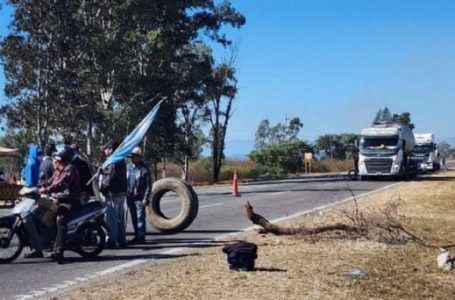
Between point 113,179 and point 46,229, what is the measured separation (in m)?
1.74

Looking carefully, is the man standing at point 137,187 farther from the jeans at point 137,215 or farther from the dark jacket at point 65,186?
the dark jacket at point 65,186

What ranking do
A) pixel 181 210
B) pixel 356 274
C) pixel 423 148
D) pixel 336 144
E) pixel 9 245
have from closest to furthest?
pixel 356 274 → pixel 9 245 → pixel 181 210 → pixel 423 148 → pixel 336 144

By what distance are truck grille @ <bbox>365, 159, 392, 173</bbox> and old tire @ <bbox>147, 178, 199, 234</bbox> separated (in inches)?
1006

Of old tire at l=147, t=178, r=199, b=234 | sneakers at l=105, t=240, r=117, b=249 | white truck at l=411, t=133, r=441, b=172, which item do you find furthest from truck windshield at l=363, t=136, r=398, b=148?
sneakers at l=105, t=240, r=117, b=249

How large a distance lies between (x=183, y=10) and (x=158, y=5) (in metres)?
2.73

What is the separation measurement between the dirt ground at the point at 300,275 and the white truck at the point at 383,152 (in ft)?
87.5

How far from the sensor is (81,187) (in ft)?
38.9

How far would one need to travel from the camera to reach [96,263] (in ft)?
34.4

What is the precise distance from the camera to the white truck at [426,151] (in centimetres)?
5716

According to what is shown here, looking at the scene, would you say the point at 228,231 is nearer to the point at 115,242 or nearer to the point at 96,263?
the point at 115,242

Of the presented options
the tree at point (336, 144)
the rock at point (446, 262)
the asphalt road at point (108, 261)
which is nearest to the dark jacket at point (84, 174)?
the asphalt road at point (108, 261)

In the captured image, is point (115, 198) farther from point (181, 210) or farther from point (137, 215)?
point (181, 210)

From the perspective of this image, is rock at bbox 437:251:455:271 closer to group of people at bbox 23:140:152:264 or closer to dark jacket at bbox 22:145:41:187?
group of people at bbox 23:140:152:264

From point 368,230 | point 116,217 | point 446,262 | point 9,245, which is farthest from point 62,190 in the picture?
point 446,262
